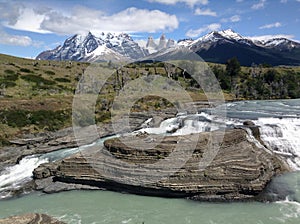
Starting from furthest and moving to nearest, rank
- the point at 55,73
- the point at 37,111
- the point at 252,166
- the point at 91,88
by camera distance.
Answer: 1. the point at 55,73
2. the point at 91,88
3. the point at 37,111
4. the point at 252,166

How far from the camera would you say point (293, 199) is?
85.5 ft

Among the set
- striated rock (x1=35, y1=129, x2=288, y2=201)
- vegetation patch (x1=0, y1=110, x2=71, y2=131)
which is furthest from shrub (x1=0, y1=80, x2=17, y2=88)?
striated rock (x1=35, y1=129, x2=288, y2=201)

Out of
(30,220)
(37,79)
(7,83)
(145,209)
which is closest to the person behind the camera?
(30,220)

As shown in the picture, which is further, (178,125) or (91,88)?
(91,88)

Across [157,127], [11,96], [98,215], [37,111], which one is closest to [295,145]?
[157,127]

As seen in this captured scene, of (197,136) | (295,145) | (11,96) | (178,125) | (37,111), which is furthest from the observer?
(11,96)

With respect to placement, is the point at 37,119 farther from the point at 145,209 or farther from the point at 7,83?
the point at 145,209

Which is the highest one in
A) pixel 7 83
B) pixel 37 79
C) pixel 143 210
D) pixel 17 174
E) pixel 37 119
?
pixel 37 79

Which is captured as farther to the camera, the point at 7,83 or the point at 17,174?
the point at 7,83

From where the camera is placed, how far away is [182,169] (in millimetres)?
27875

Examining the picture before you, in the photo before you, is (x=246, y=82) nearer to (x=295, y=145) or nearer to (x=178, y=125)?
(x=178, y=125)

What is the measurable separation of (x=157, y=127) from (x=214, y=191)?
26785 millimetres

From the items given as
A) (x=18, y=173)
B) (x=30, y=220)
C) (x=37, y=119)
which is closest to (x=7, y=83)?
(x=37, y=119)

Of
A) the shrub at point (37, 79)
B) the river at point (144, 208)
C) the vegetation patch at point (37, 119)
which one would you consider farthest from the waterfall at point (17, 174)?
the shrub at point (37, 79)
